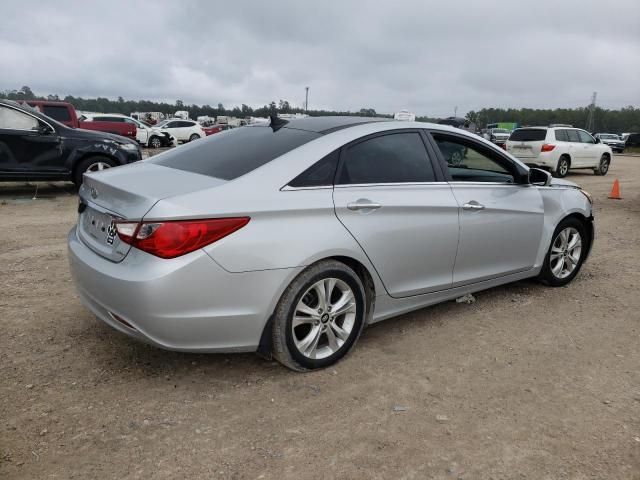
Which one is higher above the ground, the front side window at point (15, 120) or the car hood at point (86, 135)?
the front side window at point (15, 120)

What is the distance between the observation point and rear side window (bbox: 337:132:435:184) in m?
3.43

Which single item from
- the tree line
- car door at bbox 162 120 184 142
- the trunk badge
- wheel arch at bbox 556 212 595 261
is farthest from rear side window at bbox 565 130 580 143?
the tree line

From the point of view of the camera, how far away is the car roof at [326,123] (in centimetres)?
364

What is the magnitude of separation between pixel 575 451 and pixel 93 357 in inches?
110

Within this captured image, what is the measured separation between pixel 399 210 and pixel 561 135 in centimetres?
1465

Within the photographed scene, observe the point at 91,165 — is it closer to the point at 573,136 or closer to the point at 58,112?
the point at 58,112

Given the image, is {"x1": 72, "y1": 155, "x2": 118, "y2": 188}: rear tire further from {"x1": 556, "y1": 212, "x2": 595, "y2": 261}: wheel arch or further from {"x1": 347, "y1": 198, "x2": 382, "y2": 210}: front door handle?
{"x1": 556, "y1": 212, "x2": 595, "y2": 261}: wheel arch

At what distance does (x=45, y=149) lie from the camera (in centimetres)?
934

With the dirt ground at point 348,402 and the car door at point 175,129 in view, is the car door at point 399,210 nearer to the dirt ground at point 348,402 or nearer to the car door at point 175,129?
the dirt ground at point 348,402

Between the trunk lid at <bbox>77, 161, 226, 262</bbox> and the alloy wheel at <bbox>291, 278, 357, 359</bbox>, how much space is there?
Result: 2.83 feet

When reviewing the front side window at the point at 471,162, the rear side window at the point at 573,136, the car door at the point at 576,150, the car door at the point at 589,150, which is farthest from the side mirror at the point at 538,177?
the car door at the point at 589,150

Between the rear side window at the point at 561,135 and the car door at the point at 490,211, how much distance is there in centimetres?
1281

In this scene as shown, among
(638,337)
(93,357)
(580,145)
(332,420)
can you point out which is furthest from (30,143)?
(580,145)

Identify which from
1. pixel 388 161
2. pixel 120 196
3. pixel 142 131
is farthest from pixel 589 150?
pixel 142 131
